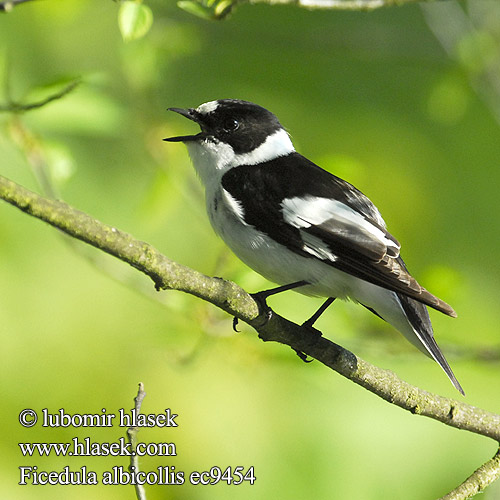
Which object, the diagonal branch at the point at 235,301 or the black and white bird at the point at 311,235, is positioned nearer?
the diagonal branch at the point at 235,301

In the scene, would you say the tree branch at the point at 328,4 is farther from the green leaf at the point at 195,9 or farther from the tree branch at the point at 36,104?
the tree branch at the point at 36,104

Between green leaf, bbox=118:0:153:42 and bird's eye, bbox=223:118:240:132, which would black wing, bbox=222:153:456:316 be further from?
green leaf, bbox=118:0:153:42

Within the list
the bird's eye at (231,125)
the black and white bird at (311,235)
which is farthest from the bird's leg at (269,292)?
the bird's eye at (231,125)

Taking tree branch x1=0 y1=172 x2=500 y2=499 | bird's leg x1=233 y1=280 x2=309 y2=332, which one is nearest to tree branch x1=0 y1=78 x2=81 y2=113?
tree branch x1=0 y1=172 x2=500 y2=499

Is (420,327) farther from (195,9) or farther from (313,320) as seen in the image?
(195,9)

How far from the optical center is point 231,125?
2723 mm

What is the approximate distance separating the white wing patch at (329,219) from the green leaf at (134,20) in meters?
0.69

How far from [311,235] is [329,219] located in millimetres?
74

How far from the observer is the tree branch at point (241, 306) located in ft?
5.01

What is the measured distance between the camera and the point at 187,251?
400 centimetres

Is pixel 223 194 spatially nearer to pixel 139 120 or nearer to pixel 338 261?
pixel 338 261

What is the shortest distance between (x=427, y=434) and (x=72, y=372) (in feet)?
5.66

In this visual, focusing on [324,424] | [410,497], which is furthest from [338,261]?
[410,497]

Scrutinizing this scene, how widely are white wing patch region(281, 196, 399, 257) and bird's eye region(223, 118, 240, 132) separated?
1.45 ft
